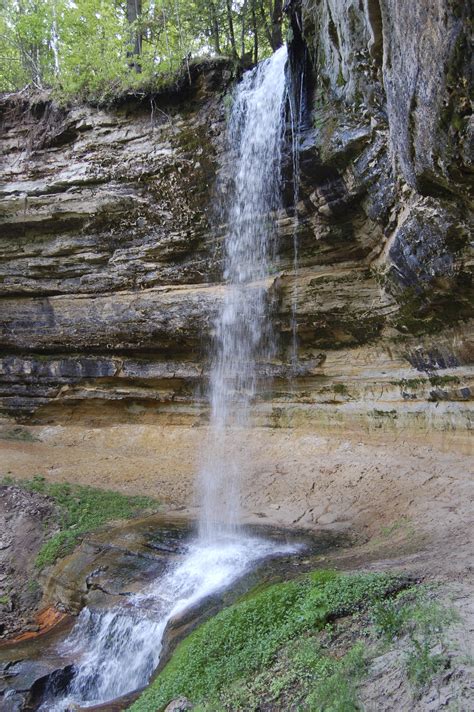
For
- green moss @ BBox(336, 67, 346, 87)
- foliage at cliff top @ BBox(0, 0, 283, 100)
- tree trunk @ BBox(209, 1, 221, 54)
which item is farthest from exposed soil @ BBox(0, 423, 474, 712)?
tree trunk @ BBox(209, 1, 221, 54)

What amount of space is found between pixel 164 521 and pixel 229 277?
570cm

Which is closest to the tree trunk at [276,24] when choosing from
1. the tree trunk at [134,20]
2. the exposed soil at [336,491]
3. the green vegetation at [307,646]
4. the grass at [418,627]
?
the tree trunk at [134,20]

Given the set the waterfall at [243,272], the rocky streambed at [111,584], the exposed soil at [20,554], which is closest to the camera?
the rocky streambed at [111,584]

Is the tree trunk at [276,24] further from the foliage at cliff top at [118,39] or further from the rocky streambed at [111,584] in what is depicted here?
the rocky streambed at [111,584]

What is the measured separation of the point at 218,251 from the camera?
39.8ft

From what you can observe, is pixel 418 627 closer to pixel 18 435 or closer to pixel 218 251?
pixel 218 251

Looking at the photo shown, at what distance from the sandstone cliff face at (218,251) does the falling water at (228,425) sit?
430mm

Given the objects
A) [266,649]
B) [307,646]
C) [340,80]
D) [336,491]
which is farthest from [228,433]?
[307,646]

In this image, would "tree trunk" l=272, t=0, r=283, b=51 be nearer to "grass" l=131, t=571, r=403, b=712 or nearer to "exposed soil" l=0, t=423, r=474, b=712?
"exposed soil" l=0, t=423, r=474, b=712

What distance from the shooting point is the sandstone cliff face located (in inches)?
307

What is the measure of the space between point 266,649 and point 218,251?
30.3 ft

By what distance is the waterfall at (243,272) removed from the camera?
34.5 ft

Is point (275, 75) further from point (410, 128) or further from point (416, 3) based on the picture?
point (416, 3)

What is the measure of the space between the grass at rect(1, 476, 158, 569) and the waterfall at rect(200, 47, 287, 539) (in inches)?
60.1
